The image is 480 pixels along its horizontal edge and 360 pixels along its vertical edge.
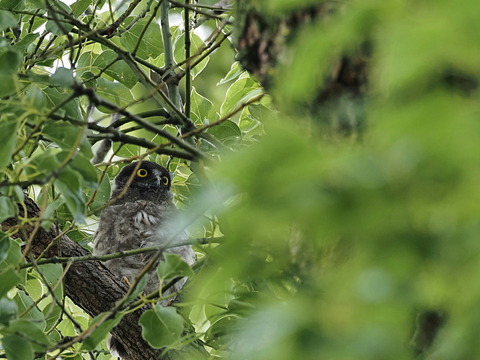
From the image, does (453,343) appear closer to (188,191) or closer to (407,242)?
(407,242)

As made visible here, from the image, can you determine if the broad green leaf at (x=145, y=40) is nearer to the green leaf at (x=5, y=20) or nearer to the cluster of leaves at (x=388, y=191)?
the green leaf at (x=5, y=20)

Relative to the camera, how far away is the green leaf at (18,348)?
114 cm

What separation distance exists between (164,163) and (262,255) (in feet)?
5.31

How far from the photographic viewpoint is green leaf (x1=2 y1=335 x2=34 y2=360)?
3.76ft

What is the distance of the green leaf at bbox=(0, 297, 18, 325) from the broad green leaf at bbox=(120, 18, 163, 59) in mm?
887

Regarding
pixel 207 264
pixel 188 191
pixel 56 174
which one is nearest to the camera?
pixel 56 174

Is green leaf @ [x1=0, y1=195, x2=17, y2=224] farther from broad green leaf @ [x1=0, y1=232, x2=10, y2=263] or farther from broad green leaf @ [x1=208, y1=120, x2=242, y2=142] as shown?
broad green leaf @ [x1=208, y1=120, x2=242, y2=142]

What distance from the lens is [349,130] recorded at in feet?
2.55

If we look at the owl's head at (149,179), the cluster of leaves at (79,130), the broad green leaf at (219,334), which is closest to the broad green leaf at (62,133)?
the cluster of leaves at (79,130)

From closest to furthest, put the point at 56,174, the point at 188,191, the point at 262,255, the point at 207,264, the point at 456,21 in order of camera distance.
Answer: the point at 456,21 < the point at 262,255 < the point at 56,174 < the point at 207,264 < the point at 188,191

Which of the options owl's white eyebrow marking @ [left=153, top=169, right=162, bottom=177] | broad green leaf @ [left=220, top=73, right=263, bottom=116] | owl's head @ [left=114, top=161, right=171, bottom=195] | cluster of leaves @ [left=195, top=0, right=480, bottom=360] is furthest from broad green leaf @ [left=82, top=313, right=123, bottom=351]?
owl's white eyebrow marking @ [left=153, top=169, right=162, bottom=177]

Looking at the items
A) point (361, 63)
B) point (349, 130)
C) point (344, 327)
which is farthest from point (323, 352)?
point (361, 63)

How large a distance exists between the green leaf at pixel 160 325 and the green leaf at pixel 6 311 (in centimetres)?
21

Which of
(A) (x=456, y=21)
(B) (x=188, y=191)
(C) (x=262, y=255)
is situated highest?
(A) (x=456, y=21)
